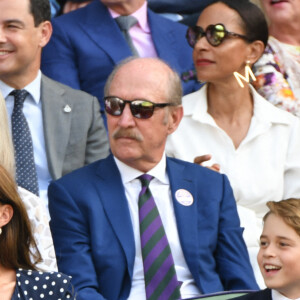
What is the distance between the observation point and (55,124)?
194 inches

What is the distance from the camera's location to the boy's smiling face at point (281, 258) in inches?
146

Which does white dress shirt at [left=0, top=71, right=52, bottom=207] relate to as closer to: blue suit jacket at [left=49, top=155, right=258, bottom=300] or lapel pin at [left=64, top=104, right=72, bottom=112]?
lapel pin at [left=64, top=104, right=72, bottom=112]

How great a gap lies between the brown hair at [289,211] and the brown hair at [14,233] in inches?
38.1

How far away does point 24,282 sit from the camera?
11.2 feet

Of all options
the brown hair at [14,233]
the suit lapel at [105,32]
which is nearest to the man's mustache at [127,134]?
the brown hair at [14,233]

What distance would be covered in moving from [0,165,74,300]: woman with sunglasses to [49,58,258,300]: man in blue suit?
48 cm

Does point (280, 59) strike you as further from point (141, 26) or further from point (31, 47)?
point (31, 47)

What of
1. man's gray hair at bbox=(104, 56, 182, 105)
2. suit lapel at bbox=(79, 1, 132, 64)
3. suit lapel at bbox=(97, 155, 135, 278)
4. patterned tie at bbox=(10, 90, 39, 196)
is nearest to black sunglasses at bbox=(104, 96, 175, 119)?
man's gray hair at bbox=(104, 56, 182, 105)

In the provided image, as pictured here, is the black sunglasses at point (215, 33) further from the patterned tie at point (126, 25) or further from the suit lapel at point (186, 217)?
the suit lapel at point (186, 217)

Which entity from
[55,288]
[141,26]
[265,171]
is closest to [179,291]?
[55,288]

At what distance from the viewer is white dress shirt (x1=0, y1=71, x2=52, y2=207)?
Result: 486 centimetres

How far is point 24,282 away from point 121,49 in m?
2.36

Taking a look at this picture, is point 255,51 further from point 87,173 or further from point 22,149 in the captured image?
point 87,173

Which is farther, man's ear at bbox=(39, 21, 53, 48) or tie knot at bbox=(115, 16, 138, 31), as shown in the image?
tie knot at bbox=(115, 16, 138, 31)
